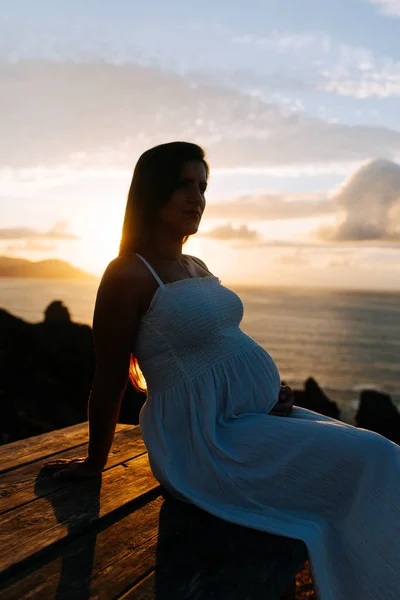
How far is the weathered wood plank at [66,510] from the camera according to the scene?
6.86 ft

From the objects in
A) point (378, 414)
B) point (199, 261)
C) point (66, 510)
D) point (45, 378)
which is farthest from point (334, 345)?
point (66, 510)

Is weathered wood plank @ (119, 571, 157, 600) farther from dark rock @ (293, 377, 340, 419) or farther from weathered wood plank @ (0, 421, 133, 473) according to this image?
dark rock @ (293, 377, 340, 419)

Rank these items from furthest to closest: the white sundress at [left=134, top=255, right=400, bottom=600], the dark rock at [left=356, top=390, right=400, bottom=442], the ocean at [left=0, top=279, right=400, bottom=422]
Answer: the ocean at [left=0, top=279, right=400, bottom=422]
the dark rock at [left=356, top=390, right=400, bottom=442]
the white sundress at [left=134, top=255, right=400, bottom=600]

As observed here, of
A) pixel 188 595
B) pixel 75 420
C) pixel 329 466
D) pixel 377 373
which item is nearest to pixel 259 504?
pixel 329 466

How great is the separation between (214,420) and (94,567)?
2.66 ft

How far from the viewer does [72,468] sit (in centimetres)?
286

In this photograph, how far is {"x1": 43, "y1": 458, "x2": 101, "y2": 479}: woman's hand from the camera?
2.83 meters

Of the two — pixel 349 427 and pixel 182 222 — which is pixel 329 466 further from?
pixel 182 222

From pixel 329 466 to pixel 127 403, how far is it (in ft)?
22.0

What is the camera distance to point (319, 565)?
2.19 metres

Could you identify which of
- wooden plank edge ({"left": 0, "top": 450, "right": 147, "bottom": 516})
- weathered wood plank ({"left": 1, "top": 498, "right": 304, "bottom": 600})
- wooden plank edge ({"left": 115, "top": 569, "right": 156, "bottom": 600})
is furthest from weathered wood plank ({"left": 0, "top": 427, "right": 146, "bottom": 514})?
wooden plank edge ({"left": 115, "top": 569, "right": 156, "bottom": 600})

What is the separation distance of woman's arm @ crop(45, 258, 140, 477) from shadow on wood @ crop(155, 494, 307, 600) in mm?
537

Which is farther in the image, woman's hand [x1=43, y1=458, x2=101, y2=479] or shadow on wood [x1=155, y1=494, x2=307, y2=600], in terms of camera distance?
woman's hand [x1=43, y1=458, x2=101, y2=479]

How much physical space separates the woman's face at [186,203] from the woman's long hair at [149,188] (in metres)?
0.03
